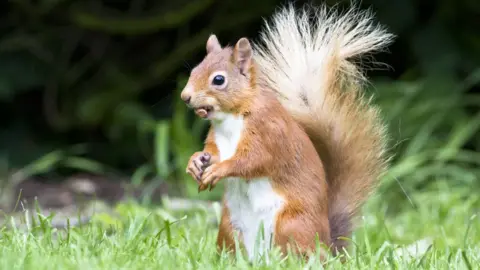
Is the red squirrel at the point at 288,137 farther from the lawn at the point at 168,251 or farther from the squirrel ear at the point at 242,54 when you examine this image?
the lawn at the point at 168,251

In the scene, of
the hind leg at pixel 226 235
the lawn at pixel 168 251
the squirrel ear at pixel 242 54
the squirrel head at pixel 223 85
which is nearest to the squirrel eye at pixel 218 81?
the squirrel head at pixel 223 85

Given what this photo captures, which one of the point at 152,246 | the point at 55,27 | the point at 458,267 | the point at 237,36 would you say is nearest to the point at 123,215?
the point at 152,246

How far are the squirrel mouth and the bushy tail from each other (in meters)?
0.39

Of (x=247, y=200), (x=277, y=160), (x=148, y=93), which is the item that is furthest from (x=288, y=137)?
(x=148, y=93)

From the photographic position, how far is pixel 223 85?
3182 mm

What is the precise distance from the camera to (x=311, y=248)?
10.3ft

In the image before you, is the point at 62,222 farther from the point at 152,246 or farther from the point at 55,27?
the point at 55,27

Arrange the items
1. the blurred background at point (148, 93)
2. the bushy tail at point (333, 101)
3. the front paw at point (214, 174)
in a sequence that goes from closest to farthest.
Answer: the front paw at point (214, 174), the bushy tail at point (333, 101), the blurred background at point (148, 93)

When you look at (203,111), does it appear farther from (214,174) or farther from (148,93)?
(148,93)

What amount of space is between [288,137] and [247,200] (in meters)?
0.25

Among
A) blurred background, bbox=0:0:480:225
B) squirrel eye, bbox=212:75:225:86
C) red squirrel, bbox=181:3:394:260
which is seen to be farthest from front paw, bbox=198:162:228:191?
blurred background, bbox=0:0:480:225

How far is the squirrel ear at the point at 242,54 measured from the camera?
3262 mm

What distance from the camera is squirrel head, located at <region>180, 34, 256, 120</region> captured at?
3.15 meters

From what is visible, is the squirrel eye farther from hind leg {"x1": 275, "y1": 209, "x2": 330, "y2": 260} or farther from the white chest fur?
hind leg {"x1": 275, "y1": 209, "x2": 330, "y2": 260}
